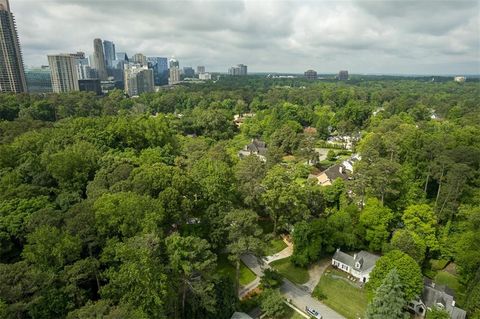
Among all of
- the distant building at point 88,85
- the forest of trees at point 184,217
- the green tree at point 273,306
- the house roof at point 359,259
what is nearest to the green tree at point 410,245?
the forest of trees at point 184,217

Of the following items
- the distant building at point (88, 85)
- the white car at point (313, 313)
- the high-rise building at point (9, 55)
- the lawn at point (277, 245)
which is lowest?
the white car at point (313, 313)

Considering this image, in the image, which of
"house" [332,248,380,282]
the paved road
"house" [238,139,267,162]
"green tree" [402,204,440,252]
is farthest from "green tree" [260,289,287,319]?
"house" [238,139,267,162]

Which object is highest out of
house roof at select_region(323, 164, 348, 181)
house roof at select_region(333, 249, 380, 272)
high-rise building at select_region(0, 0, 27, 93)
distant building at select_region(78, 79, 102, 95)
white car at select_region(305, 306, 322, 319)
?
high-rise building at select_region(0, 0, 27, 93)

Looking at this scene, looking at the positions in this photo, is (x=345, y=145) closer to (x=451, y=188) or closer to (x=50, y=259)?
(x=451, y=188)

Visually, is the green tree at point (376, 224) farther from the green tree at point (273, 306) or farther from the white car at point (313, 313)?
the green tree at point (273, 306)

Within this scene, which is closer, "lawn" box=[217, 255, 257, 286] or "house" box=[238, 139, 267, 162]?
"lawn" box=[217, 255, 257, 286]

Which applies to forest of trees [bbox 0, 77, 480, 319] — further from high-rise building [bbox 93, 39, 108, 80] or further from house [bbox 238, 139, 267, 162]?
high-rise building [bbox 93, 39, 108, 80]

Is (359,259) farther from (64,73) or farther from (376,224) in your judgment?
(64,73)
